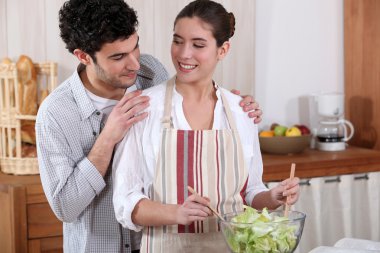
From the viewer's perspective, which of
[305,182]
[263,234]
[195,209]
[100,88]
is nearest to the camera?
[263,234]

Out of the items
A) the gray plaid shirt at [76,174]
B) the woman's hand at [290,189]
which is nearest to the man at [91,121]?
the gray plaid shirt at [76,174]

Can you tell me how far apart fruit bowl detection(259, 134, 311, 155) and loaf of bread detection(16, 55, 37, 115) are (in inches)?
46.0

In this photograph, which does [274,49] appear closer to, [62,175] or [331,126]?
[331,126]

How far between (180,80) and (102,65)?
24cm

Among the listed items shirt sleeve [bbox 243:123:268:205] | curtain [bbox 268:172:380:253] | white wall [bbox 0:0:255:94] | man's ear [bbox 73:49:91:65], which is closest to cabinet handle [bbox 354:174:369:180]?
curtain [bbox 268:172:380:253]

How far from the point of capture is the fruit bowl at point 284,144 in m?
3.42

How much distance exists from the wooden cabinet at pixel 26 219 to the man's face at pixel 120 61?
2.86 feet

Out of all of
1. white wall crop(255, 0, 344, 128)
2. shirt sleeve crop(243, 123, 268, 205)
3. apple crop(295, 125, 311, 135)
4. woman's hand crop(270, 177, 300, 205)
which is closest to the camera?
woman's hand crop(270, 177, 300, 205)

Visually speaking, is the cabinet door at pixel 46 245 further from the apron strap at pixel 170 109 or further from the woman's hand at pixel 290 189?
the woman's hand at pixel 290 189

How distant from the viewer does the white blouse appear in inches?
72.3

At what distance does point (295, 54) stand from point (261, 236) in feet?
7.77

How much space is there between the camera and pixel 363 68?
377 cm

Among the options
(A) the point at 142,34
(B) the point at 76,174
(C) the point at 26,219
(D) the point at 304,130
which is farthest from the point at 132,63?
(D) the point at 304,130

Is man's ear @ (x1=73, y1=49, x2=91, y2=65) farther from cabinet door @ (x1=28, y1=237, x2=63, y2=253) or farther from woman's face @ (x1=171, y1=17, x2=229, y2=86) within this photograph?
cabinet door @ (x1=28, y1=237, x2=63, y2=253)
